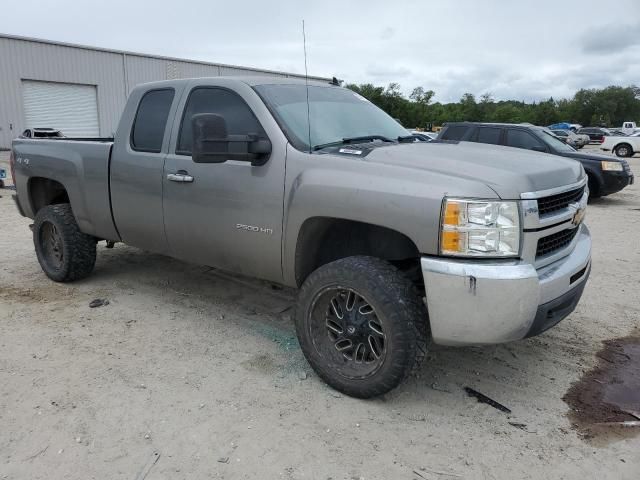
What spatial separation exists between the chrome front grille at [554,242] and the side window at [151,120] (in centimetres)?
296

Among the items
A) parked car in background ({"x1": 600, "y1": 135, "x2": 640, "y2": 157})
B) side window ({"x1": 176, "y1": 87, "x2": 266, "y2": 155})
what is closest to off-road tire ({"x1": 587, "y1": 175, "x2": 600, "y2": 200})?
side window ({"x1": 176, "y1": 87, "x2": 266, "y2": 155})

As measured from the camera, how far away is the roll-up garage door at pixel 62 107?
2602 centimetres

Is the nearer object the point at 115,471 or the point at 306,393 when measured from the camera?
the point at 115,471

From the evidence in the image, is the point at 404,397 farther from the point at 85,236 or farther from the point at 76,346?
the point at 85,236

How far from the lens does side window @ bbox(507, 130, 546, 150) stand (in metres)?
11.2

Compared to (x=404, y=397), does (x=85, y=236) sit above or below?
above

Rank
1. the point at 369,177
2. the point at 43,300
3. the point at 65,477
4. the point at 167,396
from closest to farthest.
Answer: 1. the point at 65,477
2. the point at 369,177
3. the point at 167,396
4. the point at 43,300

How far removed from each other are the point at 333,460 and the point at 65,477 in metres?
1.29

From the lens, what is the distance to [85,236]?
5355 millimetres

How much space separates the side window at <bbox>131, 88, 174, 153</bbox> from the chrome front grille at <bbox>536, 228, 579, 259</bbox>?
9.70 ft

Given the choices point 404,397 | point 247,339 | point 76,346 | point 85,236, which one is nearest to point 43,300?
point 85,236

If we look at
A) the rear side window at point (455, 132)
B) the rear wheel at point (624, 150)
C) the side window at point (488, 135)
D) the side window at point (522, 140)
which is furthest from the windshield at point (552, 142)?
the rear wheel at point (624, 150)

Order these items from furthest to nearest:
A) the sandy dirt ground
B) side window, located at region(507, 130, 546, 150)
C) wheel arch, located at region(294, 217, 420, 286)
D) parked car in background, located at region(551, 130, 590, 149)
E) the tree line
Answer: the tree line
parked car in background, located at region(551, 130, 590, 149)
side window, located at region(507, 130, 546, 150)
wheel arch, located at region(294, 217, 420, 286)
the sandy dirt ground

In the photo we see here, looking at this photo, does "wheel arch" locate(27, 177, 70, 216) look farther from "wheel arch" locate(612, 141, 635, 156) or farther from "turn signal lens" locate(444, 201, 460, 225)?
"wheel arch" locate(612, 141, 635, 156)
